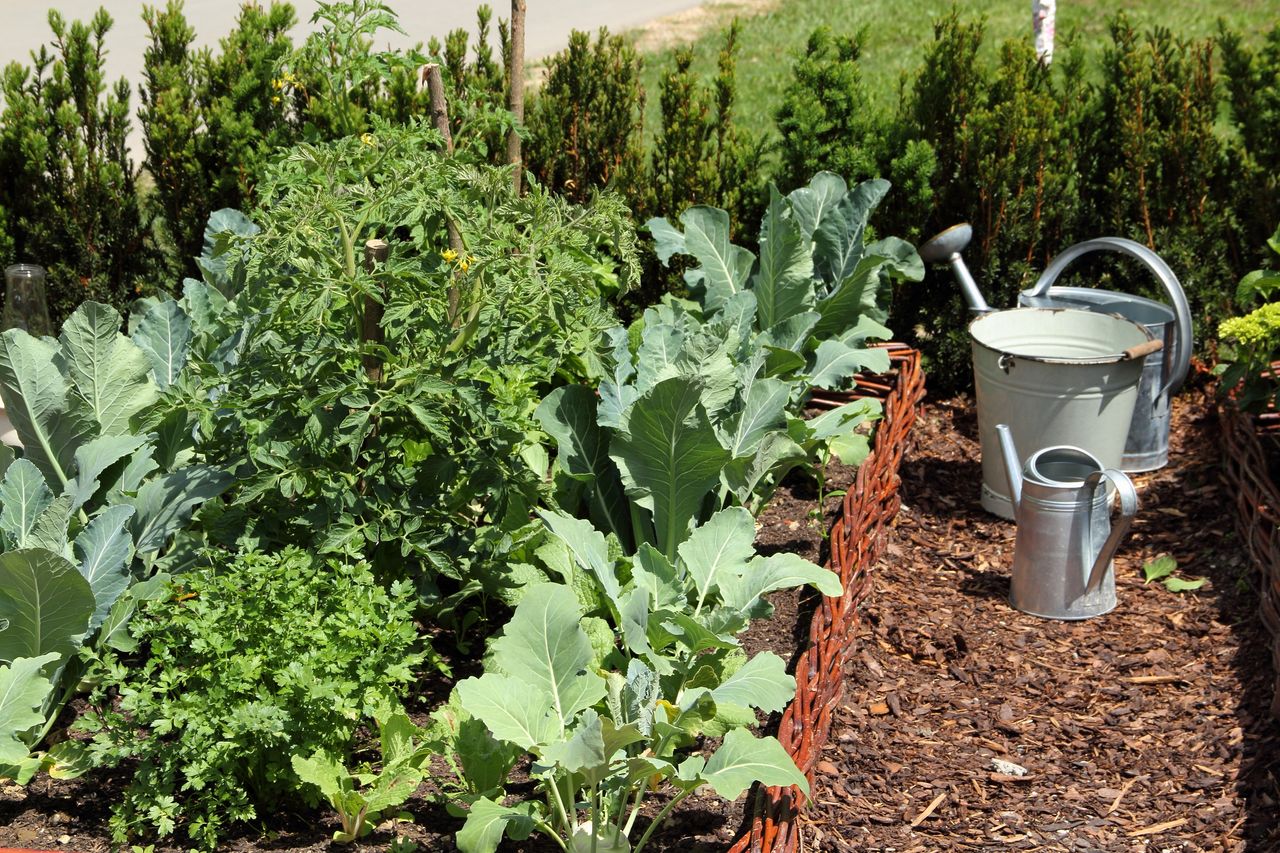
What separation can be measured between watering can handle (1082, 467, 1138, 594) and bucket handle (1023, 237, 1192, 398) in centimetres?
86

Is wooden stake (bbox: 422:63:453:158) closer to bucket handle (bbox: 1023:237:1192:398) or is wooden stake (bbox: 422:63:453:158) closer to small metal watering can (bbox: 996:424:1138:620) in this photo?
small metal watering can (bbox: 996:424:1138:620)

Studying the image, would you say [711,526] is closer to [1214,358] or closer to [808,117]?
[808,117]

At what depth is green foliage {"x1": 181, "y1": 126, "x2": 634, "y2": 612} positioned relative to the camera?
9.87 ft

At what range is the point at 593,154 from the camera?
5340 millimetres

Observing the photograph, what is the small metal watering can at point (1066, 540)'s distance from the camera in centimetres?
400

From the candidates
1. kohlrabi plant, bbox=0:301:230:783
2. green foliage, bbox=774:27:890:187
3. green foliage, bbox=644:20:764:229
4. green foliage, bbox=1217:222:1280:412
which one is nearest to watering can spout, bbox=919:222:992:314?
green foliage, bbox=774:27:890:187

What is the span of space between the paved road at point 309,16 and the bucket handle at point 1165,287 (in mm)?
6208

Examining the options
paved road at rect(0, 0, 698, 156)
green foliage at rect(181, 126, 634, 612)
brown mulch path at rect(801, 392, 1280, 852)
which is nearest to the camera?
green foliage at rect(181, 126, 634, 612)

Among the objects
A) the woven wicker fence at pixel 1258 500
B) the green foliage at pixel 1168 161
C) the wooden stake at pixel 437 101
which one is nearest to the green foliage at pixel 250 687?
the wooden stake at pixel 437 101

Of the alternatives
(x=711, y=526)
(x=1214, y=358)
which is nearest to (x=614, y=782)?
(x=711, y=526)

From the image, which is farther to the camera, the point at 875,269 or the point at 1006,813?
the point at 875,269

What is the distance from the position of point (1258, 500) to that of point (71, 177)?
4.47m

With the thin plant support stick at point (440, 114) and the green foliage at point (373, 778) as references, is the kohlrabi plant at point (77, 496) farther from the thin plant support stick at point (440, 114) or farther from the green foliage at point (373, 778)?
the thin plant support stick at point (440, 114)

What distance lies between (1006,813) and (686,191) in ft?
9.21
